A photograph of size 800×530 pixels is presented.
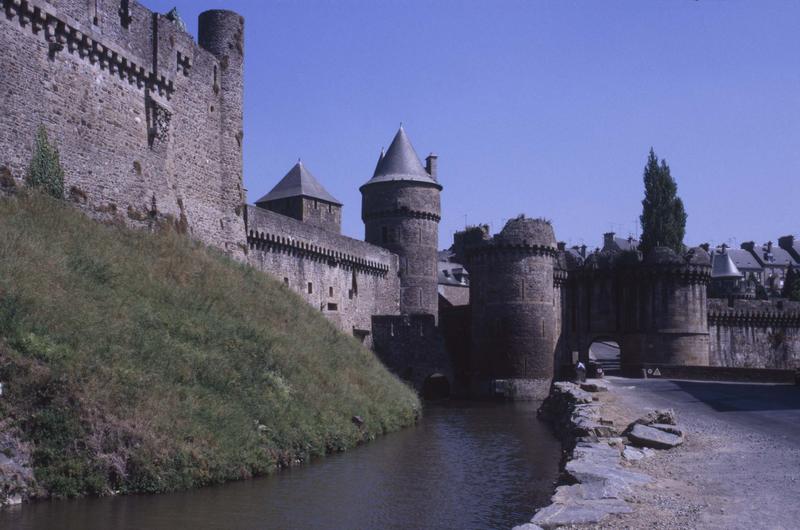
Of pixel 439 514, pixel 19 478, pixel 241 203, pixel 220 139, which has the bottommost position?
pixel 439 514

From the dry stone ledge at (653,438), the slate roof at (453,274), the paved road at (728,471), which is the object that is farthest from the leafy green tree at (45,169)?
the slate roof at (453,274)

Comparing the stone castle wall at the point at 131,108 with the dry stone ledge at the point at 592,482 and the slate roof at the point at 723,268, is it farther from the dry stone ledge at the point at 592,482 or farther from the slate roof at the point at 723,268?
the slate roof at the point at 723,268

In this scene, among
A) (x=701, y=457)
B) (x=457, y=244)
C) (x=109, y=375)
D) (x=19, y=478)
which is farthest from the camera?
(x=457, y=244)

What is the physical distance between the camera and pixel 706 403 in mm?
21672

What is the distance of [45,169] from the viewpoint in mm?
18562

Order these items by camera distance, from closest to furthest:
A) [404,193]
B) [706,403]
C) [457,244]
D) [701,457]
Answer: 1. [701,457]
2. [706,403]
3. [404,193]
4. [457,244]

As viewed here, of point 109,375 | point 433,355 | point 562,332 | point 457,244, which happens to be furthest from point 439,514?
point 457,244

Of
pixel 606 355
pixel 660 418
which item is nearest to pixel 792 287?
pixel 606 355

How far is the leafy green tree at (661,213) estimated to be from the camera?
54469mm

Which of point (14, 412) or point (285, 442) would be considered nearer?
point (14, 412)

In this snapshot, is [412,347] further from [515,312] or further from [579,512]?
[579,512]

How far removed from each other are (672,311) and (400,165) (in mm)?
15996

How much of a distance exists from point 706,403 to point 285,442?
1194 cm

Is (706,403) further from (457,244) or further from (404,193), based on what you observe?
(457,244)
